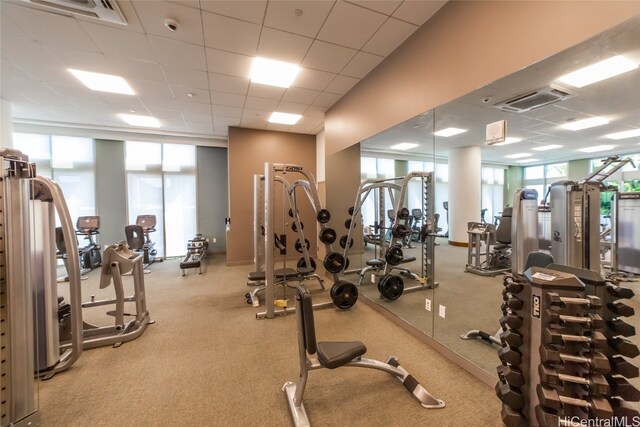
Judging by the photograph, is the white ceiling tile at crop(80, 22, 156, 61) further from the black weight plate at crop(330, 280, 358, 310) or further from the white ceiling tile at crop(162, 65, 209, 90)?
the black weight plate at crop(330, 280, 358, 310)

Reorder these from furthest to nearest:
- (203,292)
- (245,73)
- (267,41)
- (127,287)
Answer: (127,287)
(203,292)
(245,73)
(267,41)

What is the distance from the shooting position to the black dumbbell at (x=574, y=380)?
1040 millimetres

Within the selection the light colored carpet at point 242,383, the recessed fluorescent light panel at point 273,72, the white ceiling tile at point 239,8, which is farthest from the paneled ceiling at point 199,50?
the light colored carpet at point 242,383

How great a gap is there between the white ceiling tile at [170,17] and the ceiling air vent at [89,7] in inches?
7.9

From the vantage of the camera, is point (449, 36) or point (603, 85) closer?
point (603, 85)

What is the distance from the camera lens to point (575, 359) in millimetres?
1056

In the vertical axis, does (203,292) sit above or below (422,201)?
below

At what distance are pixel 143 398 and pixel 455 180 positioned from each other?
15.1 ft

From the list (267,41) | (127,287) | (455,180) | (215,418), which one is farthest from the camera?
(127,287)

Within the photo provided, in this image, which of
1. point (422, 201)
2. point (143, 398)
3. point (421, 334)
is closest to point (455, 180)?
point (422, 201)

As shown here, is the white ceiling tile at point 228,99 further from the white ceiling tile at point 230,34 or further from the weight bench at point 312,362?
the weight bench at point 312,362

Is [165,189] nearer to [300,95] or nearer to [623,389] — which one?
[300,95]

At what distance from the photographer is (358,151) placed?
4328 mm

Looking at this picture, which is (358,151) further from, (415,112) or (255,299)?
(255,299)
